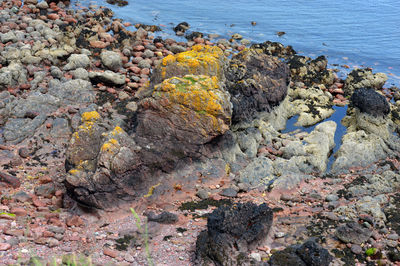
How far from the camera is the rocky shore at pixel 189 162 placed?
9352 millimetres

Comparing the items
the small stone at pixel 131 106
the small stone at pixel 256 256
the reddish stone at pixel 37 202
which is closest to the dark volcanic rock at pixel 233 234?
the small stone at pixel 256 256

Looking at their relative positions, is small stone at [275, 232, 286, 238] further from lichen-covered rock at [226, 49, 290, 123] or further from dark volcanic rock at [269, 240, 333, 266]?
lichen-covered rock at [226, 49, 290, 123]

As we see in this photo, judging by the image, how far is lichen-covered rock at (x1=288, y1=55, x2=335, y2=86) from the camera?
71.0 feet

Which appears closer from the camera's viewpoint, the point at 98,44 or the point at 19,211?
the point at 19,211

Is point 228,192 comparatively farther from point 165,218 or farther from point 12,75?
point 12,75

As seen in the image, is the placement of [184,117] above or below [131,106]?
above

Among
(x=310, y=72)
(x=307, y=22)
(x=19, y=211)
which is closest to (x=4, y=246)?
(x=19, y=211)

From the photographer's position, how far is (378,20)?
32500 mm

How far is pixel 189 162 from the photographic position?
13.2 m

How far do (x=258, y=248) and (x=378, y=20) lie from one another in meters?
28.8

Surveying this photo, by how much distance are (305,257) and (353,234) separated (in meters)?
1.76

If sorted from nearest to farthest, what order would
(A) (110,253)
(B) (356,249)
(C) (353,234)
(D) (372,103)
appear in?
(A) (110,253) → (B) (356,249) → (C) (353,234) → (D) (372,103)

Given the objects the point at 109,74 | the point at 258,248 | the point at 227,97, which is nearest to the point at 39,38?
the point at 109,74

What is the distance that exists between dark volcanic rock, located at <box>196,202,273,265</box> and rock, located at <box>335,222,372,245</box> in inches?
66.8
